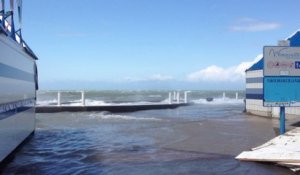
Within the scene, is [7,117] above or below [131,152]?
above

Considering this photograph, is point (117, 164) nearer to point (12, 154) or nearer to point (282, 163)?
point (12, 154)

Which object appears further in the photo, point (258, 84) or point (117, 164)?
point (258, 84)

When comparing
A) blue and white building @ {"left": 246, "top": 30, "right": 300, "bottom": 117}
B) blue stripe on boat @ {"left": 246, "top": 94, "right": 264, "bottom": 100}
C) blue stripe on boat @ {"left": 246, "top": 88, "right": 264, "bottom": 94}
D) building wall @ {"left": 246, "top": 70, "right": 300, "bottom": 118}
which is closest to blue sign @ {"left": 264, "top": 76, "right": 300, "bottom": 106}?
blue and white building @ {"left": 246, "top": 30, "right": 300, "bottom": 117}

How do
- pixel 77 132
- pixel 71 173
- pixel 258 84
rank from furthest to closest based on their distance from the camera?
1. pixel 258 84
2. pixel 77 132
3. pixel 71 173

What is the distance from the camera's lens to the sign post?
13203 mm

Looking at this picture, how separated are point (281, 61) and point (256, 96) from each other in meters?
11.6

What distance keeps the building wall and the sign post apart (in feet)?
29.6

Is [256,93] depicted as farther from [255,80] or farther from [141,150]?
[141,150]

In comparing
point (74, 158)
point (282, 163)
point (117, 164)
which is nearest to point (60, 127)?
point (74, 158)

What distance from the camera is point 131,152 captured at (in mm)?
12008

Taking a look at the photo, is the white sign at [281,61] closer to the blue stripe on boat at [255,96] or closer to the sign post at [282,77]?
the sign post at [282,77]

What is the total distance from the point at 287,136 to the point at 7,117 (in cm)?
731

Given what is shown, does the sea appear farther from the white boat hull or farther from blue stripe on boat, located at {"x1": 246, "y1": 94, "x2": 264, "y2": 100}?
blue stripe on boat, located at {"x1": 246, "y1": 94, "x2": 264, "y2": 100}

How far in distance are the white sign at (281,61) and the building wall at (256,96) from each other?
9218 mm
